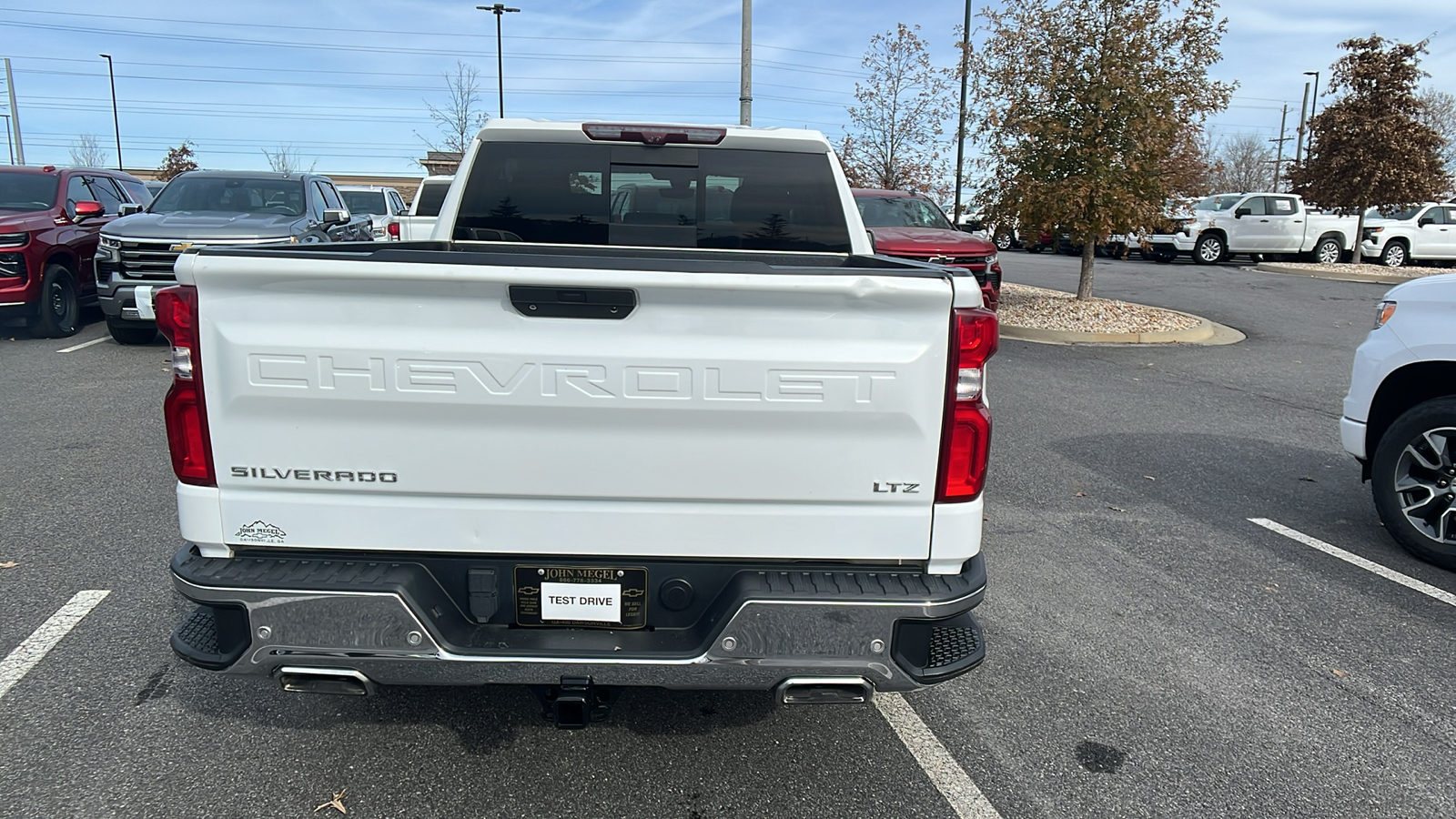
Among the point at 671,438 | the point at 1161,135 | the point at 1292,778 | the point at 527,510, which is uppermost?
the point at 1161,135

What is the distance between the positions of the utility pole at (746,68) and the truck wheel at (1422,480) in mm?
15148

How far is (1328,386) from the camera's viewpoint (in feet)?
33.0

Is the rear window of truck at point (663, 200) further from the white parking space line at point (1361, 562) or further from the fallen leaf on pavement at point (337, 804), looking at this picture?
the white parking space line at point (1361, 562)

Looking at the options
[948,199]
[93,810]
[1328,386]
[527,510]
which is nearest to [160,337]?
[93,810]

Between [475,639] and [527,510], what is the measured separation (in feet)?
1.27

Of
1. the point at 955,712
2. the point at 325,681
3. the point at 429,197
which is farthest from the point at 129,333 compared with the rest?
the point at 955,712

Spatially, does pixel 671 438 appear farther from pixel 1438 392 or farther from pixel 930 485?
pixel 1438 392

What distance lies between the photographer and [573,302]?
2469 millimetres

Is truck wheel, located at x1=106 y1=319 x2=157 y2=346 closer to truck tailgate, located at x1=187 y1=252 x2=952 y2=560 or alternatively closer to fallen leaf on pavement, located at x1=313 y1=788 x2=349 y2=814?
fallen leaf on pavement, located at x1=313 y1=788 x2=349 y2=814

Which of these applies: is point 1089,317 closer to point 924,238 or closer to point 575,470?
point 924,238

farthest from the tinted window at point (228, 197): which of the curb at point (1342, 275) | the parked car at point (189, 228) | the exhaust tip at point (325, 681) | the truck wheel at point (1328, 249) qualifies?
the truck wheel at point (1328, 249)

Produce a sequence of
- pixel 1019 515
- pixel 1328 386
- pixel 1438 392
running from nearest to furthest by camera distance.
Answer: pixel 1438 392
pixel 1019 515
pixel 1328 386

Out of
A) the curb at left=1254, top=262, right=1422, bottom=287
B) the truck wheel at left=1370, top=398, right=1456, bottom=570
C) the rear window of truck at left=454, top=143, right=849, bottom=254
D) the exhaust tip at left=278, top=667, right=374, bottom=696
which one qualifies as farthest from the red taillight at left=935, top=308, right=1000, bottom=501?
the curb at left=1254, top=262, right=1422, bottom=287

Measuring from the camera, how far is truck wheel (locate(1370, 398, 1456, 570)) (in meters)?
4.92
